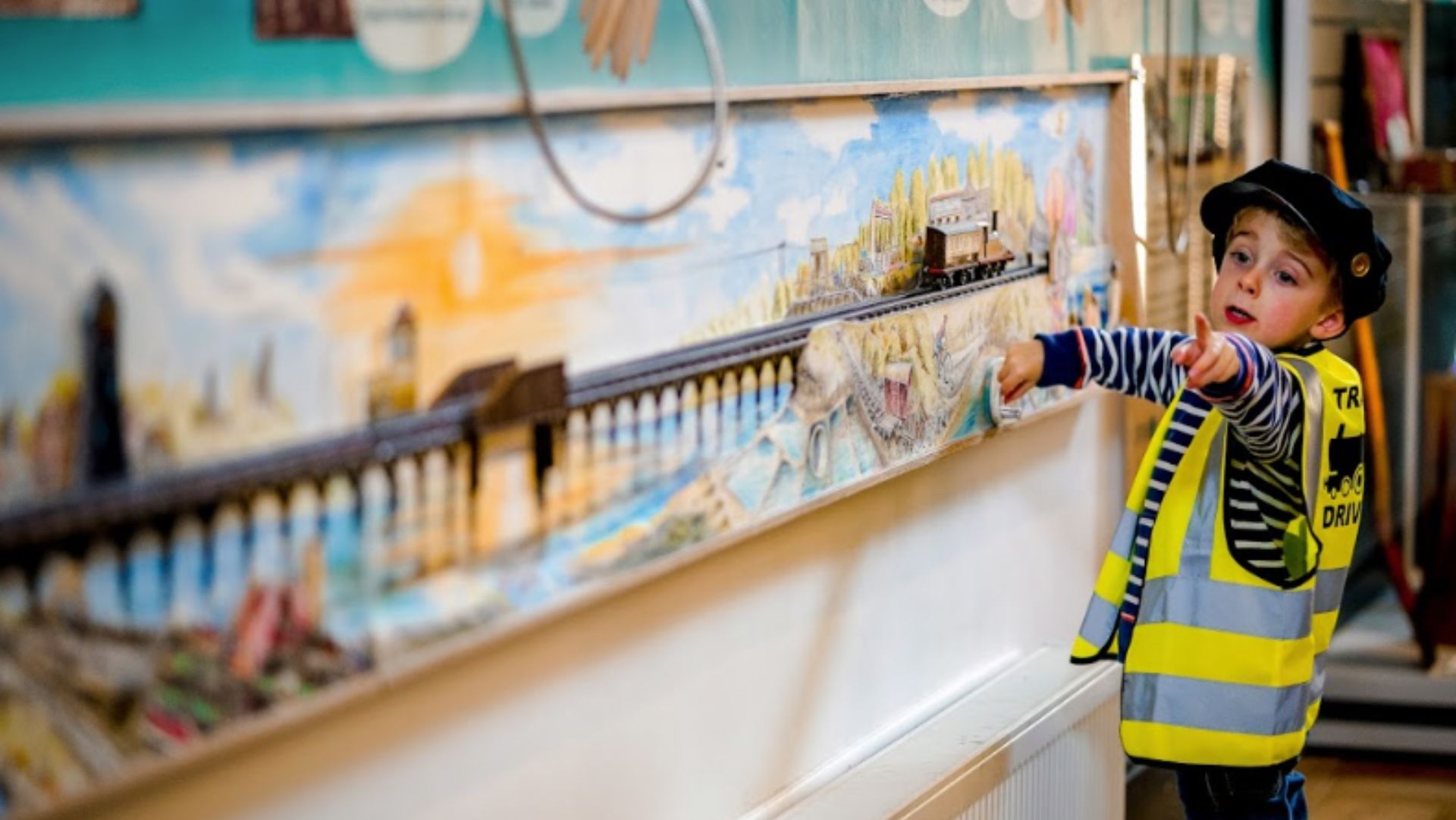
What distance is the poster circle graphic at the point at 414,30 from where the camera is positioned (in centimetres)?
145

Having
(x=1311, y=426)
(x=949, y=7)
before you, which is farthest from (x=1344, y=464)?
(x=949, y=7)

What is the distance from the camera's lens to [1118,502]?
317 cm

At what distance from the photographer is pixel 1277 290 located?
2.26m

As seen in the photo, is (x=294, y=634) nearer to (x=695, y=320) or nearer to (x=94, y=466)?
(x=94, y=466)

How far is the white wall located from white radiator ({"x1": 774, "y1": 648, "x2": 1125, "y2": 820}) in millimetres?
57

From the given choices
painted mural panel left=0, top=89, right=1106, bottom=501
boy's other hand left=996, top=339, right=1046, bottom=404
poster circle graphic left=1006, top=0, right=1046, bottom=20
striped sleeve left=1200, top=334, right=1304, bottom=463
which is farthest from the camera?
poster circle graphic left=1006, top=0, right=1046, bottom=20

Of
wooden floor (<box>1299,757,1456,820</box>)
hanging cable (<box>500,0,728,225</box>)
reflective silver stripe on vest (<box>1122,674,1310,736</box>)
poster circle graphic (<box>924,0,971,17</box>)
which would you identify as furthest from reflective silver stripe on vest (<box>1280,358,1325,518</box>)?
wooden floor (<box>1299,757,1456,820</box>)

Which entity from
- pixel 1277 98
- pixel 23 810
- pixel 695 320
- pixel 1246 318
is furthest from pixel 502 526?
pixel 1277 98

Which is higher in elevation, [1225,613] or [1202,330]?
[1202,330]

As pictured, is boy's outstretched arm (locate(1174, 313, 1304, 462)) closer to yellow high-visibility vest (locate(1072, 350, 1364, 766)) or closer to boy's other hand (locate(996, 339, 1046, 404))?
yellow high-visibility vest (locate(1072, 350, 1364, 766))

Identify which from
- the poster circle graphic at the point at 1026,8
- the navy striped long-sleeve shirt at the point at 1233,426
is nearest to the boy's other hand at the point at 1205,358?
the navy striped long-sleeve shirt at the point at 1233,426

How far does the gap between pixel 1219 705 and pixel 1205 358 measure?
0.52 meters

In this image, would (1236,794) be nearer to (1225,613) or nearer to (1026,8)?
(1225,613)

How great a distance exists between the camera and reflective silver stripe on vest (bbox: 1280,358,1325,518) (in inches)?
86.0
